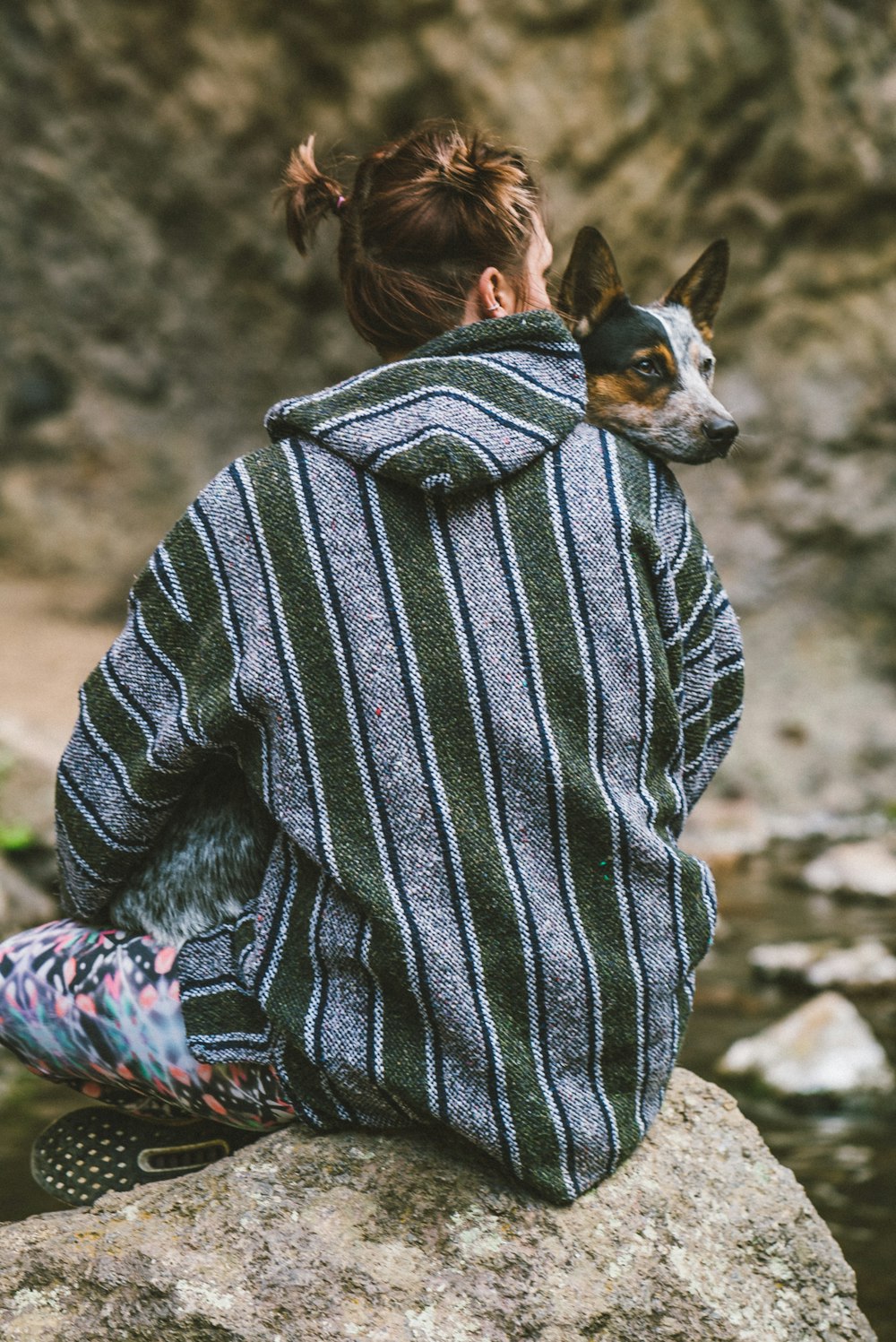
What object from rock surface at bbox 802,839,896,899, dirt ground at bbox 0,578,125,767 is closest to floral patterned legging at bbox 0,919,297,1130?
dirt ground at bbox 0,578,125,767

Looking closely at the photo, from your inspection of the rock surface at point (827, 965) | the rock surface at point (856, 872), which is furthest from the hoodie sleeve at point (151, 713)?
the rock surface at point (856, 872)

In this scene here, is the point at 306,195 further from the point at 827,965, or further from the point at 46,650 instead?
the point at 46,650

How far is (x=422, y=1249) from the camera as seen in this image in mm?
1227

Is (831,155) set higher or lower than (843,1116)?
higher

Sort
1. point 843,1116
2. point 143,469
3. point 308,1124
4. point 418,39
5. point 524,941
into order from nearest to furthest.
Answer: point 524,941, point 308,1124, point 843,1116, point 418,39, point 143,469

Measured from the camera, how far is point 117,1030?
1.33 metres

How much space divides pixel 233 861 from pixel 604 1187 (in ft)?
1.65

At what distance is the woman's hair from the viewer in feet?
4.42

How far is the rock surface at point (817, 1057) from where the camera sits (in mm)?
3191

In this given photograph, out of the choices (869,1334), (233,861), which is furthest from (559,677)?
(869,1334)

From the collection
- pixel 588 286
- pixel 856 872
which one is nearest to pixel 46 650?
pixel 856 872

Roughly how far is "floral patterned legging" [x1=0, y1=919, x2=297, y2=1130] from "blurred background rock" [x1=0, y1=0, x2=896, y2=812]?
20.3 ft

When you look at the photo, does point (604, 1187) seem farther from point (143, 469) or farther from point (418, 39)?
point (143, 469)

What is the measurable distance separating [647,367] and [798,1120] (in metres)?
2.07
